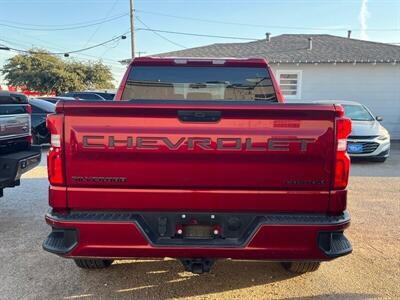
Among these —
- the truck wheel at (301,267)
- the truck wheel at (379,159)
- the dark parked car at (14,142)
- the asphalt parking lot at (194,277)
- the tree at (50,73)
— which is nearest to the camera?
the asphalt parking lot at (194,277)

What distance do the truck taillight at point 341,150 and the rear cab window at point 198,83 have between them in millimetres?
1659

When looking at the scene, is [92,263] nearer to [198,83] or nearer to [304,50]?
[198,83]

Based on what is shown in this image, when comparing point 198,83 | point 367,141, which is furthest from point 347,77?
point 198,83

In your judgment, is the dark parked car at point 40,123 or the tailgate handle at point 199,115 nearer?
the tailgate handle at point 199,115

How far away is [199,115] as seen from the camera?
8.07ft

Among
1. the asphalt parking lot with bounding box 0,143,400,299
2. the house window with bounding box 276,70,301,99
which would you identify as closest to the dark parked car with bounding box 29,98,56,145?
the asphalt parking lot with bounding box 0,143,400,299

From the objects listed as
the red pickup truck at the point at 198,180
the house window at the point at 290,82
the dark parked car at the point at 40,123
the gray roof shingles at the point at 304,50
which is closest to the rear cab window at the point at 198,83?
the red pickup truck at the point at 198,180

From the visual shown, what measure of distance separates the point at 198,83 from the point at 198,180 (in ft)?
5.83

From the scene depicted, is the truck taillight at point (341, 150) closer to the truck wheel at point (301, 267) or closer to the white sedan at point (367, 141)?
the truck wheel at point (301, 267)

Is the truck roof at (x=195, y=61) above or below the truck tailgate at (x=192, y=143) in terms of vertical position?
above

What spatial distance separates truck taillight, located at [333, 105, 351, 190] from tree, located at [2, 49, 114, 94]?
41221mm

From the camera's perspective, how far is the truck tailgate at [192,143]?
2.42 meters

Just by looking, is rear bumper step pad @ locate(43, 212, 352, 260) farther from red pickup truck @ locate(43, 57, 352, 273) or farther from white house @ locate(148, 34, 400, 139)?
white house @ locate(148, 34, 400, 139)

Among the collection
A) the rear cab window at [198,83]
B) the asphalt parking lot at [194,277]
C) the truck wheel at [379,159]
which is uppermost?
the rear cab window at [198,83]
